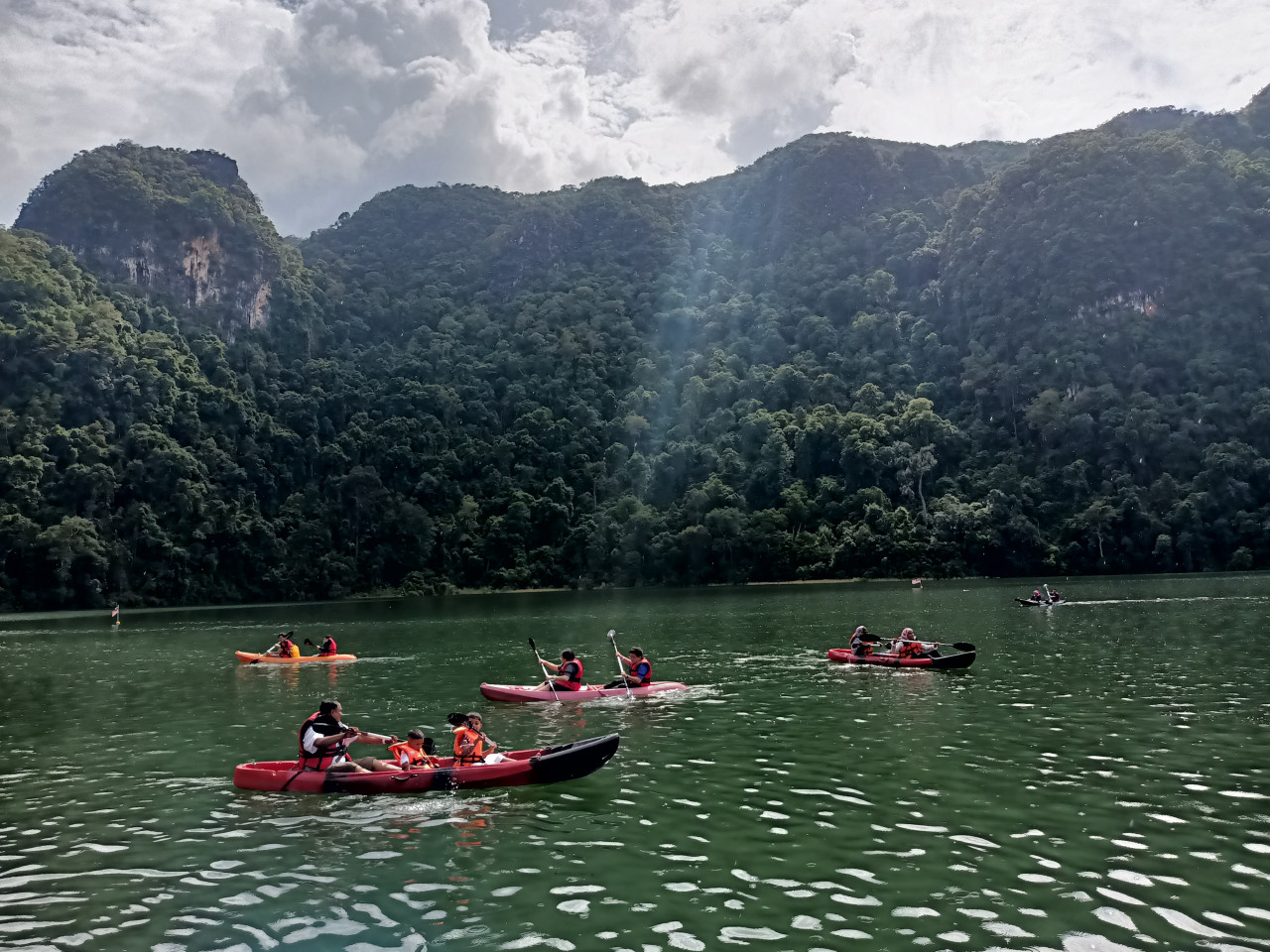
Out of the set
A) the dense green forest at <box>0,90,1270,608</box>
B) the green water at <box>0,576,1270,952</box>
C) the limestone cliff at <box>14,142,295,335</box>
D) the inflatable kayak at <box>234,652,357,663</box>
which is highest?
the limestone cliff at <box>14,142,295,335</box>

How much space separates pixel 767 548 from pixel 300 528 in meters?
48.9

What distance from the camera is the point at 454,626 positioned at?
159ft

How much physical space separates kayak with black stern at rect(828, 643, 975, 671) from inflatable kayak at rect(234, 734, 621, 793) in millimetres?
13786

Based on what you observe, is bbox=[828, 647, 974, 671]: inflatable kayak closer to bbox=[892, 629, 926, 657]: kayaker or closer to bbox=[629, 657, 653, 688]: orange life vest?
bbox=[892, 629, 926, 657]: kayaker

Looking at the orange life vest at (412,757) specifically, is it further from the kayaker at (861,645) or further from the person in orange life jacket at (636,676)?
the kayaker at (861,645)

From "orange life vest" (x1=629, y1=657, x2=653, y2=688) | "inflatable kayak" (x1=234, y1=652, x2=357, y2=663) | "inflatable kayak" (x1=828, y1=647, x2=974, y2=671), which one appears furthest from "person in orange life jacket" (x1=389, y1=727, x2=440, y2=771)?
"inflatable kayak" (x1=234, y1=652, x2=357, y2=663)

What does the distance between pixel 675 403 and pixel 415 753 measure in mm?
103577

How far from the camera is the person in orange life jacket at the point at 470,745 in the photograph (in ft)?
45.5

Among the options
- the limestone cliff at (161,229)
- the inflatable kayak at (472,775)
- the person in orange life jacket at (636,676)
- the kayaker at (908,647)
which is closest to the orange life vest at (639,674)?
the person in orange life jacket at (636,676)

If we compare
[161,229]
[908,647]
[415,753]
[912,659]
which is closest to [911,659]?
[912,659]

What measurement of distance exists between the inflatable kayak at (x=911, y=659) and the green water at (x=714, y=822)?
496 millimetres

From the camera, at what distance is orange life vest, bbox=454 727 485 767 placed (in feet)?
45.5

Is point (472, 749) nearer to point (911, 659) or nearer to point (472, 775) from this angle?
point (472, 775)

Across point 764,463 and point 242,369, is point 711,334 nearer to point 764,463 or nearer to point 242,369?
point 764,463
